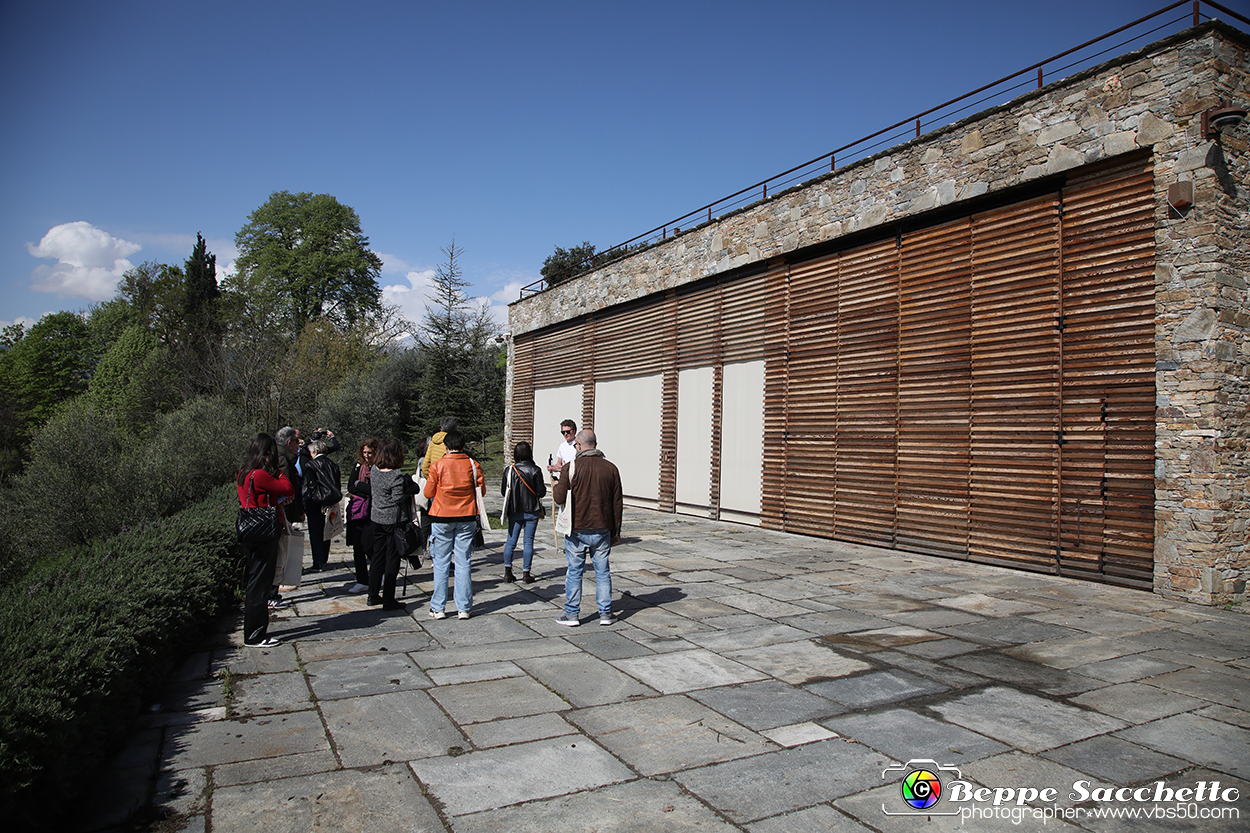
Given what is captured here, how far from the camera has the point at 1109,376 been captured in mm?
8414

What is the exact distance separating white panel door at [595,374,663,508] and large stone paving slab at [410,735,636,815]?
42.2 ft

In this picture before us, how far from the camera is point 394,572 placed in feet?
23.0

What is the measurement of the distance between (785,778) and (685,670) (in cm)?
176

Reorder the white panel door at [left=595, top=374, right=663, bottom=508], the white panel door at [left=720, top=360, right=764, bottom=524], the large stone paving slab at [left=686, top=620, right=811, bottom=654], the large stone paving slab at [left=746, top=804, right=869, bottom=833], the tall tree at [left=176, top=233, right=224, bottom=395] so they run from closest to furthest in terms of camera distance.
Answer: the large stone paving slab at [left=746, top=804, right=869, bottom=833]
the large stone paving slab at [left=686, top=620, right=811, bottom=654]
the white panel door at [left=720, top=360, right=764, bottom=524]
the white panel door at [left=595, top=374, right=663, bottom=508]
the tall tree at [left=176, top=233, right=224, bottom=395]

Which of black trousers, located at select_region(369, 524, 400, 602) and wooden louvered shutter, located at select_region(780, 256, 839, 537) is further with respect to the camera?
wooden louvered shutter, located at select_region(780, 256, 839, 537)

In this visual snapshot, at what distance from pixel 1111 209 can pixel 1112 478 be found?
121 inches

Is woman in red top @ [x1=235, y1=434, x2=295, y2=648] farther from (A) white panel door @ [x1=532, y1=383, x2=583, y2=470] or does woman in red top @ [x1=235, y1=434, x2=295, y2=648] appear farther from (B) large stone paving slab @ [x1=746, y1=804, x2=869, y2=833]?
(A) white panel door @ [x1=532, y1=383, x2=583, y2=470]

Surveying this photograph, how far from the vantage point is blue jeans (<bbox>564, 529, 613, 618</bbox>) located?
652 cm

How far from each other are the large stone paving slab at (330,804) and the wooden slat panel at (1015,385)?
827 cm

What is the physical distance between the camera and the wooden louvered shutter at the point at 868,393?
11156 mm

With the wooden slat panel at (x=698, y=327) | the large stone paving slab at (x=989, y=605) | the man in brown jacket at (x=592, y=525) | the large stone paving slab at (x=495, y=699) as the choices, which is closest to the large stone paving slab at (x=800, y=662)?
the man in brown jacket at (x=592, y=525)

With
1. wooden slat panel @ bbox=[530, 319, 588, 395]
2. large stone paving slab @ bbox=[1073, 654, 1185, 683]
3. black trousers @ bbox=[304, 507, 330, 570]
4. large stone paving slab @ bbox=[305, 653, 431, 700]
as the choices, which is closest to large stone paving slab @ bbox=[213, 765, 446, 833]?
large stone paving slab @ bbox=[305, 653, 431, 700]

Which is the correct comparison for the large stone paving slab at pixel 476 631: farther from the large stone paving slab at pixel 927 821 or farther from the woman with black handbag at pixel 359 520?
the large stone paving slab at pixel 927 821

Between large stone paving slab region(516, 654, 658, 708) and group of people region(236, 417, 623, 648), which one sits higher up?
group of people region(236, 417, 623, 648)
